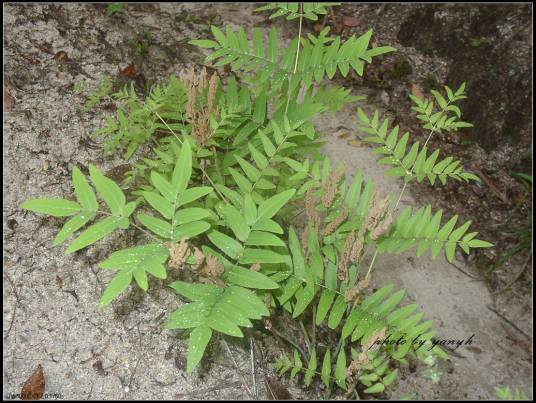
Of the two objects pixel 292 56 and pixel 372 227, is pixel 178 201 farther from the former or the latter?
pixel 292 56

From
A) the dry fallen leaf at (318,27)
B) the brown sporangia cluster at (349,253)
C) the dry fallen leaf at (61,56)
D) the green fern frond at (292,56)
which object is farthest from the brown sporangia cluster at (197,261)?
the dry fallen leaf at (318,27)

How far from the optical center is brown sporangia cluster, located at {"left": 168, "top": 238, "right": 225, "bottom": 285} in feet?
5.00

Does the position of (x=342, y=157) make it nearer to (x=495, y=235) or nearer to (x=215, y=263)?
(x=495, y=235)

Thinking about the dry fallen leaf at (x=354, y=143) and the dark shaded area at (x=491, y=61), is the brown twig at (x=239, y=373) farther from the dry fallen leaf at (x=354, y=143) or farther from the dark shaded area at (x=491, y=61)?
the dark shaded area at (x=491, y=61)

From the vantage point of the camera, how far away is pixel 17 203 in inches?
96.2

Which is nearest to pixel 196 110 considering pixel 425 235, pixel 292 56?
pixel 292 56

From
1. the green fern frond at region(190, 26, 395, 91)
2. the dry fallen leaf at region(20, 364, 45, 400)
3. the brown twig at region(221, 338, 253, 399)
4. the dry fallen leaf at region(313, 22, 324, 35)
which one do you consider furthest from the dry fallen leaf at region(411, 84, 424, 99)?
the dry fallen leaf at region(20, 364, 45, 400)

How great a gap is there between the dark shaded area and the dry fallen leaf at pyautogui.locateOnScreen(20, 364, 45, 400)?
12.2ft

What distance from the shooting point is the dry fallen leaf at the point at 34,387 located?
6.32 feet

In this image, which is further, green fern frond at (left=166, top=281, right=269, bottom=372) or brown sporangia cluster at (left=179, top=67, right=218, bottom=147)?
brown sporangia cluster at (left=179, top=67, right=218, bottom=147)

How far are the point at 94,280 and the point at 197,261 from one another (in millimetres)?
869

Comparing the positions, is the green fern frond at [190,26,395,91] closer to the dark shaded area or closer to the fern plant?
the fern plant

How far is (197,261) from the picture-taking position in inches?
64.8

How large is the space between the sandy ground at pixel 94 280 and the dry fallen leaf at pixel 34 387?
0.03 metres
